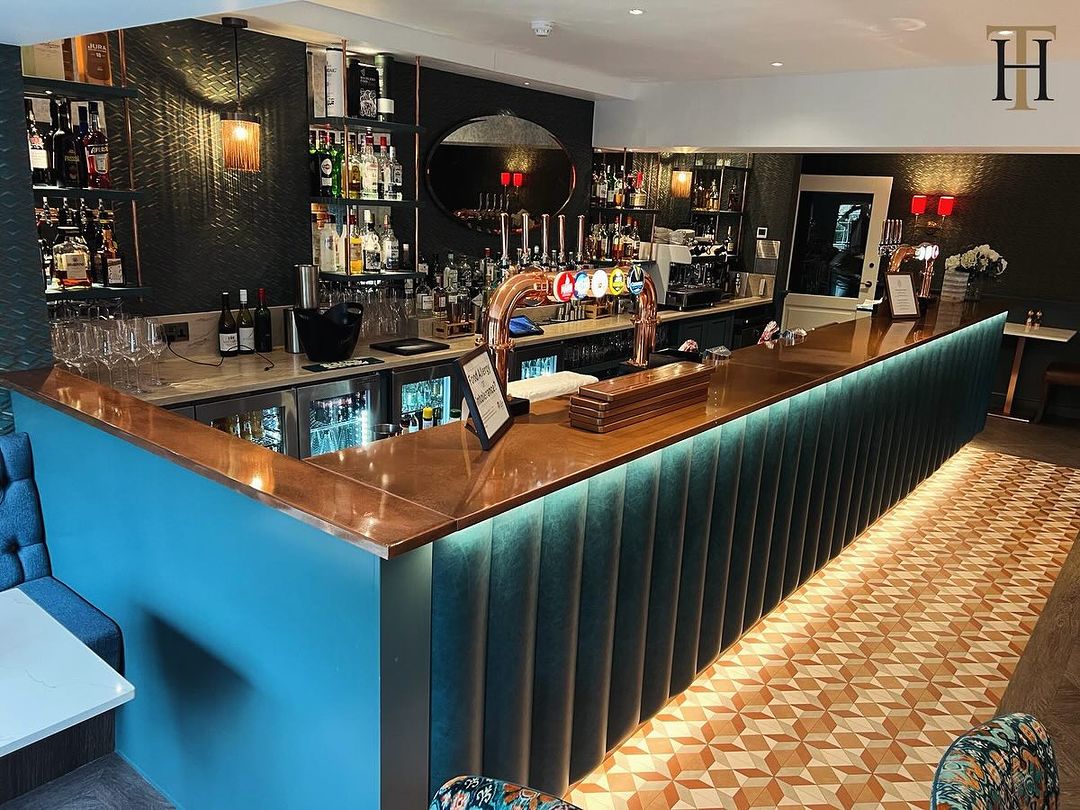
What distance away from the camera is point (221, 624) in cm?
208

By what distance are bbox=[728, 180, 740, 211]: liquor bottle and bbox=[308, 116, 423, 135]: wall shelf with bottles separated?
467 cm

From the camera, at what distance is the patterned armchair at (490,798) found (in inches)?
48.4

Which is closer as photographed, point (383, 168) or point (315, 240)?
point (315, 240)

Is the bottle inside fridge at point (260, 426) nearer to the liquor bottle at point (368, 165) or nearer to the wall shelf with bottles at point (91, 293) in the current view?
the wall shelf with bottles at point (91, 293)

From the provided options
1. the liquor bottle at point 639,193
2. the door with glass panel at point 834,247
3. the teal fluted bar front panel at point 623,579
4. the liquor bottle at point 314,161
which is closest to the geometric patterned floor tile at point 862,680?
the teal fluted bar front panel at point 623,579

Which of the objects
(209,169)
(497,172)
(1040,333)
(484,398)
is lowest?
(1040,333)

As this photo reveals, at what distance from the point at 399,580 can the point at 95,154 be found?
2.92 m

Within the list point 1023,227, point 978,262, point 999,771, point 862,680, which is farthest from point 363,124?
point 1023,227

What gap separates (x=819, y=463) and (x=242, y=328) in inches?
117

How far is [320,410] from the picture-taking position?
4191 mm

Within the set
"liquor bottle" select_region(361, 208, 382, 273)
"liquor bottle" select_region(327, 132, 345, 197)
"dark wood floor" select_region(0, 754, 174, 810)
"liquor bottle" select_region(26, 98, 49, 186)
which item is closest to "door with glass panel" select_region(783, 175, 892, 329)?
"liquor bottle" select_region(361, 208, 382, 273)

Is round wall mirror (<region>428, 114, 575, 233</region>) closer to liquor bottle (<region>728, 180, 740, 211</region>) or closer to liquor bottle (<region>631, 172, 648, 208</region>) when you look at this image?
liquor bottle (<region>631, 172, 648, 208</region>)

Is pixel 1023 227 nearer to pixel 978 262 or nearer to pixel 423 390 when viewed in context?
pixel 978 262

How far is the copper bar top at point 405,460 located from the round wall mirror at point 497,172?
117 inches
